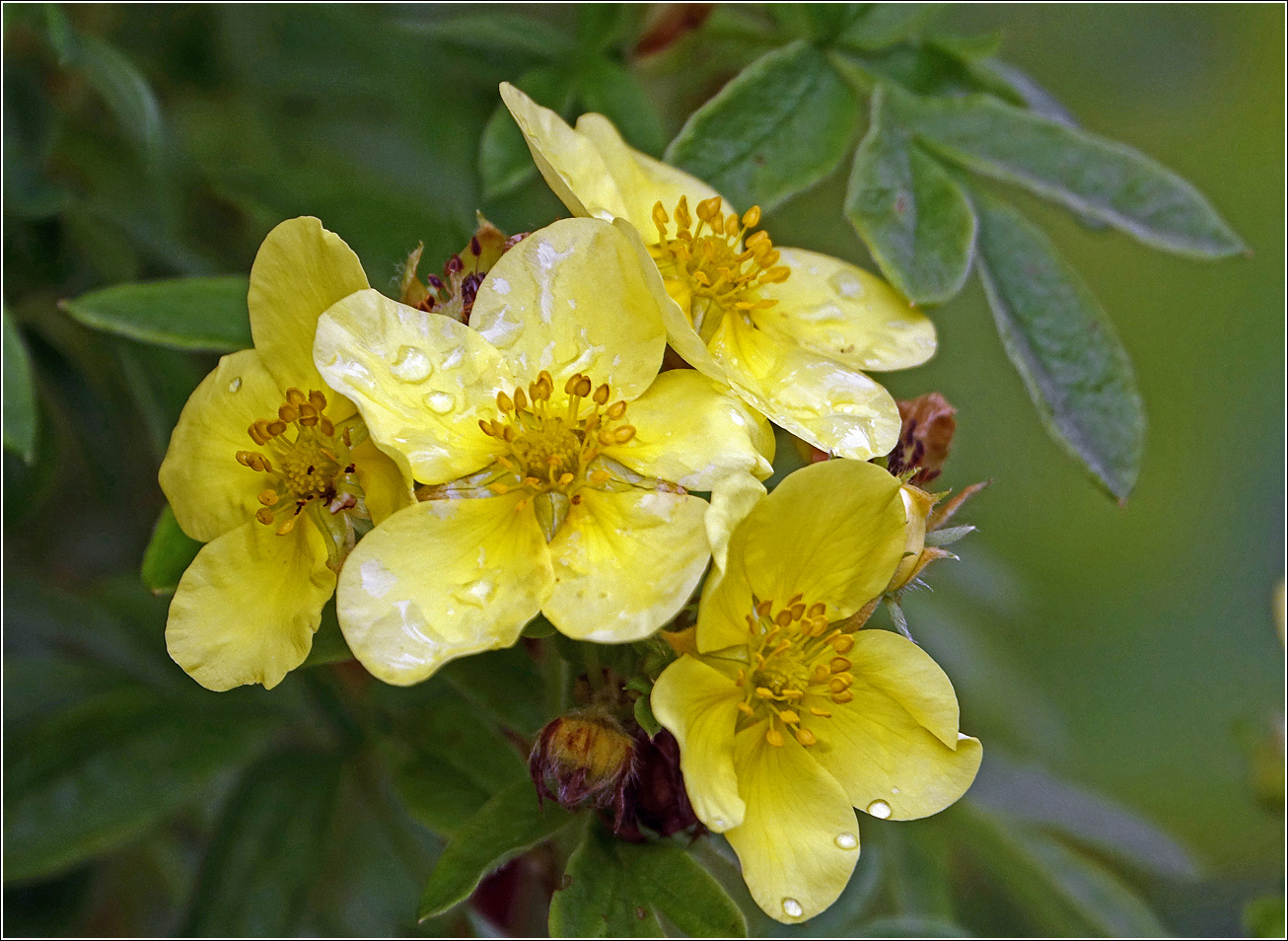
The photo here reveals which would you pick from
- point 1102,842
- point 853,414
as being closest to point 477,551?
point 853,414

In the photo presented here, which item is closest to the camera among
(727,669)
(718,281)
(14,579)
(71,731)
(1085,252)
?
(727,669)

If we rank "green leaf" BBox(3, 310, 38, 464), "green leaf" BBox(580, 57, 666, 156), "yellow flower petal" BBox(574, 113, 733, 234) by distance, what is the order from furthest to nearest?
"green leaf" BBox(580, 57, 666, 156)
"yellow flower petal" BBox(574, 113, 733, 234)
"green leaf" BBox(3, 310, 38, 464)

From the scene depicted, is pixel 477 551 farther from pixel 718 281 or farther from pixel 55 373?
pixel 55 373

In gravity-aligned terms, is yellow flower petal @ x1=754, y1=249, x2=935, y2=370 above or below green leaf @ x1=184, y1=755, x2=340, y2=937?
above

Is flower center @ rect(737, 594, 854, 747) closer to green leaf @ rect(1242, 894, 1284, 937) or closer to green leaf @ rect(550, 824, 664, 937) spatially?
green leaf @ rect(550, 824, 664, 937)

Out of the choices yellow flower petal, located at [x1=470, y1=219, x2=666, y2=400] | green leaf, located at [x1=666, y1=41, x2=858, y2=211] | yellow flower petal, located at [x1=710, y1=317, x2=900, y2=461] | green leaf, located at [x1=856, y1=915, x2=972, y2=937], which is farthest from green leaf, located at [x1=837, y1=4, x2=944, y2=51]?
green leaf, located at [x1=856, y1=915, x2=972, y2=937]

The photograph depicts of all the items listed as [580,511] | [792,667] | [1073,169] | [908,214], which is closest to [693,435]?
[580,511]

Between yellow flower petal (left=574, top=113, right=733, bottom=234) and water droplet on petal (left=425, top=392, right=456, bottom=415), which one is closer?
water droplet on petal (left=425, top=392, right=456, bottom=415)

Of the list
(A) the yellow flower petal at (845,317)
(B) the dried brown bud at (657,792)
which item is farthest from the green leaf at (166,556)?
(A) the yellow flower petal at (845,317)
